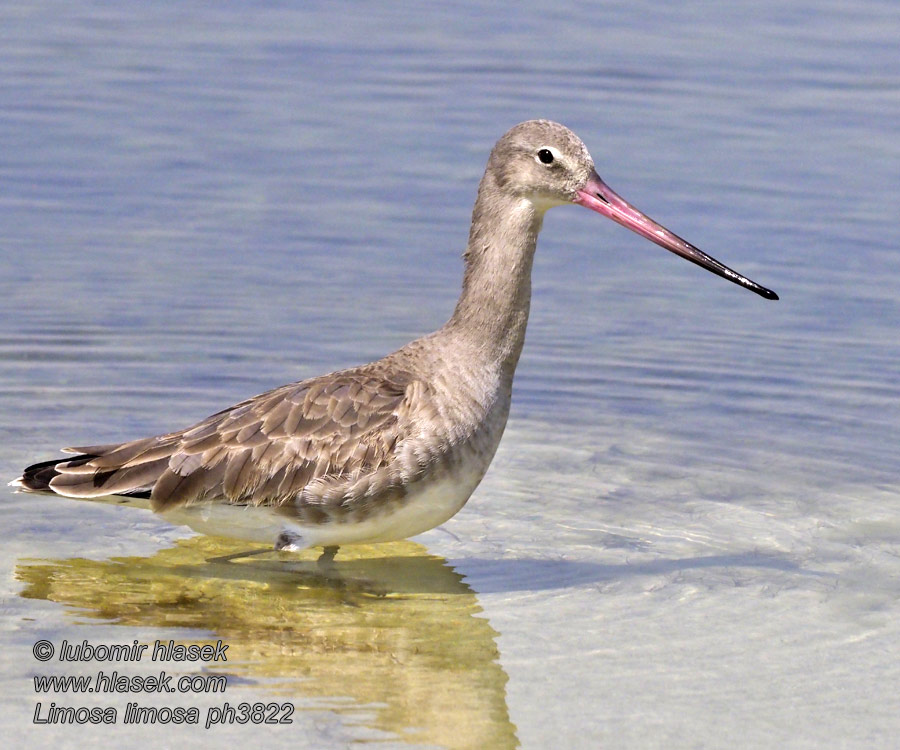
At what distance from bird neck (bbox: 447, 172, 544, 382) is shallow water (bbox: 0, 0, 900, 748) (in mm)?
1073

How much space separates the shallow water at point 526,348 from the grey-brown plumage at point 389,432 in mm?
→ 396

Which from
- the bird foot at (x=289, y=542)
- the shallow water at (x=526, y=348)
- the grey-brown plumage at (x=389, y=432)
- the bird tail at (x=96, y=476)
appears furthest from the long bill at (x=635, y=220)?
the bird tail at (x=96, y=476)

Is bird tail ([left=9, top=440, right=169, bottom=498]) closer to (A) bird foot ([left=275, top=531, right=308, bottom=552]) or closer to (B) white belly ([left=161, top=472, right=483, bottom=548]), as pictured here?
(B) white belly ([left=161, top=472, right=483, bottom=548])

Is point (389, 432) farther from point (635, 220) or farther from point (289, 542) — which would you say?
point (635, 220)

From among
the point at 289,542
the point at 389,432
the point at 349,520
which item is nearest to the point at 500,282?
the point at 389,432

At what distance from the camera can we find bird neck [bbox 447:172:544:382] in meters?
8.46

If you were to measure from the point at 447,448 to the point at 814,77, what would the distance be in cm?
847

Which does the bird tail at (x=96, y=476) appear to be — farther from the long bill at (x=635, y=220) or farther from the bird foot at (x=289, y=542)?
the long bill at (x=635, y=220)

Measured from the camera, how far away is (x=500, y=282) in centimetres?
848

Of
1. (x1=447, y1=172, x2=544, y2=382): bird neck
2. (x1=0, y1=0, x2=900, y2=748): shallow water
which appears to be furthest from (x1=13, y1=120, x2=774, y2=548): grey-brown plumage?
(x1=0, y1=0, x2=900, y2=748): shallow water

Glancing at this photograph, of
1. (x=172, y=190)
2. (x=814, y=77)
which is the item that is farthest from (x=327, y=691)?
(x=814, y=77)

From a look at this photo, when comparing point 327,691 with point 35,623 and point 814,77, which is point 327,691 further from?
point 814,77

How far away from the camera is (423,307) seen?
1189 centimetres

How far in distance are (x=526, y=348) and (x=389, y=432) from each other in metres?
3.48
